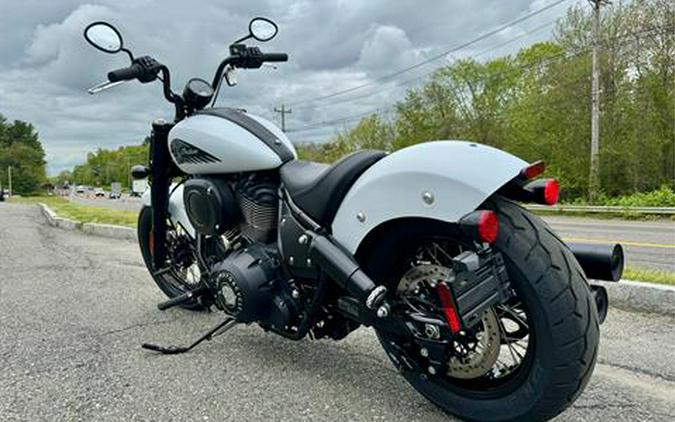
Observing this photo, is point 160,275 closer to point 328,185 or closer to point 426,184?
point 328,185

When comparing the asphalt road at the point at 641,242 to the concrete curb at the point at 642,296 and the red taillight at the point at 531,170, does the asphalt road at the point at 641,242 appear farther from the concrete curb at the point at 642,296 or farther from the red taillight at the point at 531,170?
the red taillight at the point at 531,170

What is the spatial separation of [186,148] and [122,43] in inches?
32.7

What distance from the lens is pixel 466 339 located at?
2.12 meters

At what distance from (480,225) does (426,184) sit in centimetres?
28

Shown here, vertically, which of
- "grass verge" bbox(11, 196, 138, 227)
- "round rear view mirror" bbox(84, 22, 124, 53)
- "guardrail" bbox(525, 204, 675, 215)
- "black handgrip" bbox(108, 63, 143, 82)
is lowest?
"guardrail" bbox(525, 204, 675, 215)

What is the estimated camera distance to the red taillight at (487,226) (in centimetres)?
177

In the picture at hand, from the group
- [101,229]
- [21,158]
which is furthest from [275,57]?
[21,158]

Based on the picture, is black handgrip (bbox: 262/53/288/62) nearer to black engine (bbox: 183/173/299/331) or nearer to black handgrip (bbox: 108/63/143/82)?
black handgrip (bbox: 108/63/143/82)

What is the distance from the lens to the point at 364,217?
2.17 meters

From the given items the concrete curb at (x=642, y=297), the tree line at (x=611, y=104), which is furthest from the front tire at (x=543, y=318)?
the tree line at (x=611, y=104)

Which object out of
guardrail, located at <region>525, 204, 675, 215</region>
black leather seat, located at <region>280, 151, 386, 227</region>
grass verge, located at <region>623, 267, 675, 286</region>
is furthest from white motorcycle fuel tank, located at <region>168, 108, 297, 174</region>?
guardrail, located at <region>525, 204, 675, 215</region>

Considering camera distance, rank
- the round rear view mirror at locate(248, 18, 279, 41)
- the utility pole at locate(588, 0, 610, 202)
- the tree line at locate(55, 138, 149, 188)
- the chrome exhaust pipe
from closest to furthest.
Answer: the chrome exhaust pipe, the round rear view mirror at locate(248, 18, 279, 41), the utility pole at locate(588, 0, 610, 202), the tree line at locate(55, 138, 149, 188)

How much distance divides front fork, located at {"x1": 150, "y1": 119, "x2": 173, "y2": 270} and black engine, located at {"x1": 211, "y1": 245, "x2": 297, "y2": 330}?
42.0 inches

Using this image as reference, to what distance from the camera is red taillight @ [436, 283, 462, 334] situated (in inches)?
71.9
